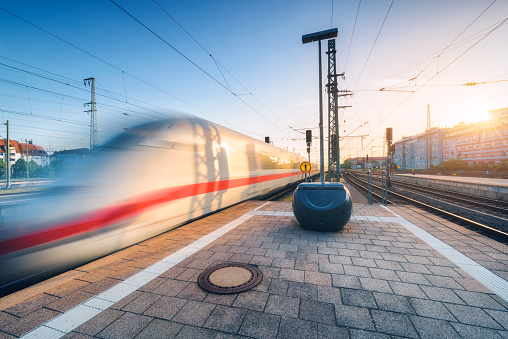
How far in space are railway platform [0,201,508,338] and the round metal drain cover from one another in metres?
0.09

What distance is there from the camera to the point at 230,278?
→ 2932 mm

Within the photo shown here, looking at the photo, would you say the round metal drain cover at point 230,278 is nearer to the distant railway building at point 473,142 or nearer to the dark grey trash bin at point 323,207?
the dark grey trash bin at point 323,207

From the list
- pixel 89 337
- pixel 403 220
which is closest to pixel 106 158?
pixel 89 337

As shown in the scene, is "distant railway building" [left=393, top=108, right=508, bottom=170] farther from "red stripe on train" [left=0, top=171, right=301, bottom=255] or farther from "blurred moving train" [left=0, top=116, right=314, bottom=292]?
"red stripe on train" [left=0, top=171, right=301, bottom=255]

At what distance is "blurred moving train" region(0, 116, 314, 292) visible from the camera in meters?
2.80

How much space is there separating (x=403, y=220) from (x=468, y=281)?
11.2 feet

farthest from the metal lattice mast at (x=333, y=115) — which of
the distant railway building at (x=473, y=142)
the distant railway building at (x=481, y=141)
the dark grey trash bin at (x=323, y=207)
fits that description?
the distant railway building at (x=481, y=141)

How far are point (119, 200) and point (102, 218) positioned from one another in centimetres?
37

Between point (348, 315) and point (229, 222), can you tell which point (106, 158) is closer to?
point (229, 222)

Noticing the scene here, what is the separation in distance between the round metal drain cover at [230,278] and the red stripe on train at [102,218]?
182 centimetres

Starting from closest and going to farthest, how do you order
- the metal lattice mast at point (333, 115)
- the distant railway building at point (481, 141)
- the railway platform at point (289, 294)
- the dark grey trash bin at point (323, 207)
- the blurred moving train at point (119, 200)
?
the railway platform at point (289, 294), the blurred moving train at point (119, 200), the dark grey trash bin at point (323, 207), the metal lattice mast at point (333, 115), the distant railway building at point (481, 141)

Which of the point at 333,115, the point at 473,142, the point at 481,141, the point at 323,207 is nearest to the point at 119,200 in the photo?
the point at 323,207

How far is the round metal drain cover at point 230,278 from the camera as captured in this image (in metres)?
2.68

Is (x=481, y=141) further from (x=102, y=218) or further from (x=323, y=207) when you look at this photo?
(x=102, y=218)
